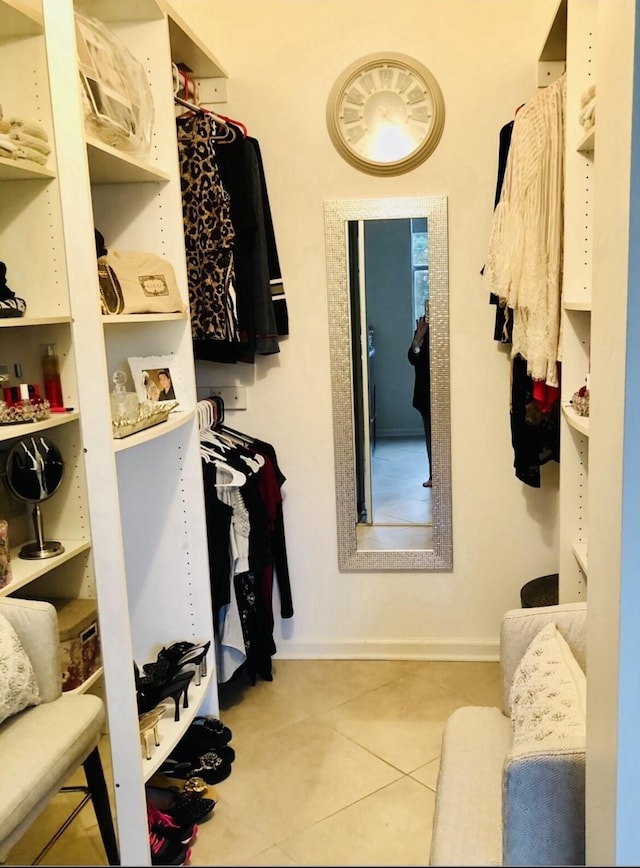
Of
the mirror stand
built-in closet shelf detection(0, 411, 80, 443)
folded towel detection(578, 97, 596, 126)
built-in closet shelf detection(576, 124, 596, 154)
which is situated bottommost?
the mirror stand

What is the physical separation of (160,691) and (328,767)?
0.61 meters

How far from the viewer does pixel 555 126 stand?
6.75 feet

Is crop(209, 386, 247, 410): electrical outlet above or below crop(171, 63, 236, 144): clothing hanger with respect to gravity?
below

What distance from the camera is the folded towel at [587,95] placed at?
1.69 metres

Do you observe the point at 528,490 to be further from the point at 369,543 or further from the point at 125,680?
the point at 125,680

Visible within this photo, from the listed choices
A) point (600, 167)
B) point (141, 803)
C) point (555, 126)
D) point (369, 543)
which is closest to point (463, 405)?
point (369, 543)

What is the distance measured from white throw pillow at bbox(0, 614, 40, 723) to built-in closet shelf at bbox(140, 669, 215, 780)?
0.51 metres

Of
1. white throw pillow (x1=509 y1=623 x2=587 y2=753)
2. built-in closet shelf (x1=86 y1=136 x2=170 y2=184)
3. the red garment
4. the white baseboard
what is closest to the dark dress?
the red garment

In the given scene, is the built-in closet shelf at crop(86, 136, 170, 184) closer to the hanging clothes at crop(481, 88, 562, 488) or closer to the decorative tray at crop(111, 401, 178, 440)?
the decorative tray at crop(111, 401, 178, 440)

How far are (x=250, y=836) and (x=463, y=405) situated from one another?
5.43 ft

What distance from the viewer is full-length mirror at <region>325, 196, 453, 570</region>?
2719 millimetres

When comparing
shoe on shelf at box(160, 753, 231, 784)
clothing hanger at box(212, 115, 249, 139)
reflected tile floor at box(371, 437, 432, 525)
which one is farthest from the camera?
reflected tile floor at box(371, 437, 432, 525)

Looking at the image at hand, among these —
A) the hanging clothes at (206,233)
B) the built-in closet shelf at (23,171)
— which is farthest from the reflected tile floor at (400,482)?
the built-in closet shelf at (23,171)

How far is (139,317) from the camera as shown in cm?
185
